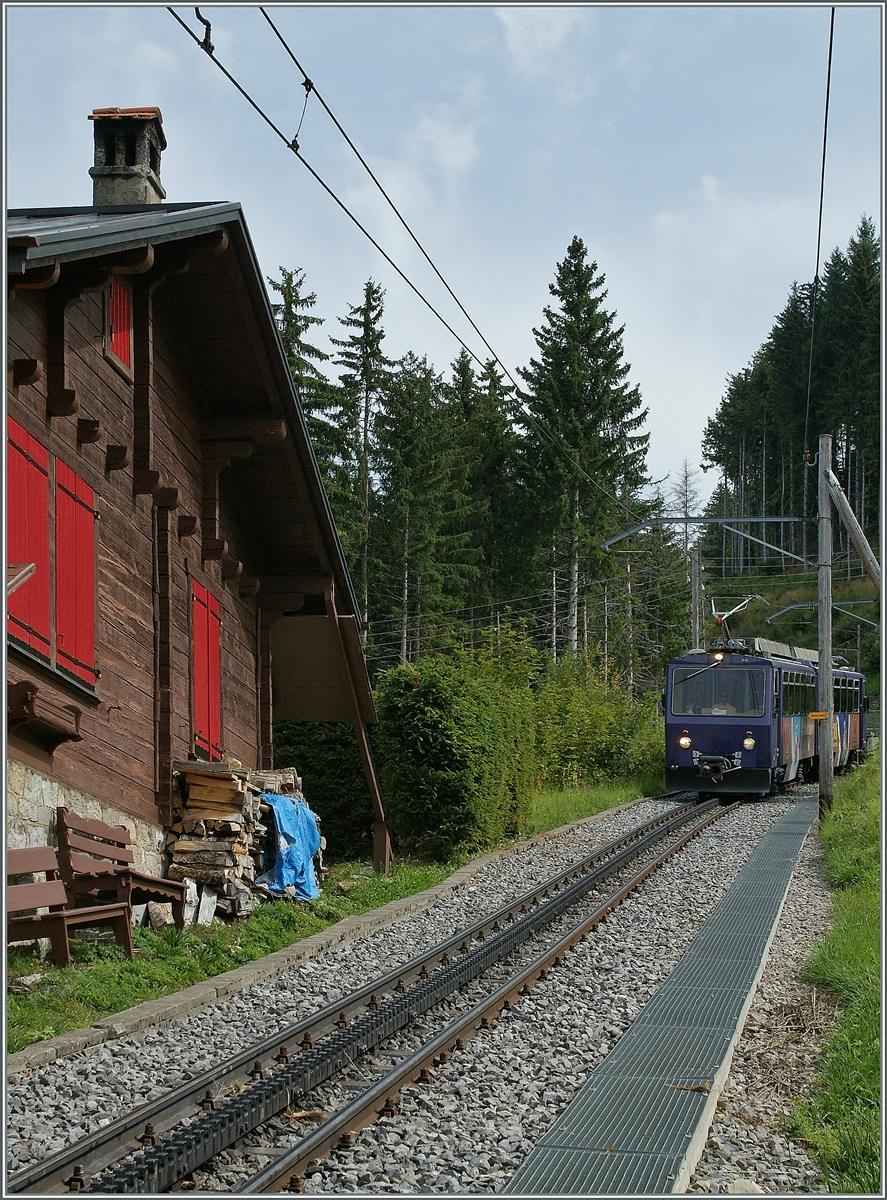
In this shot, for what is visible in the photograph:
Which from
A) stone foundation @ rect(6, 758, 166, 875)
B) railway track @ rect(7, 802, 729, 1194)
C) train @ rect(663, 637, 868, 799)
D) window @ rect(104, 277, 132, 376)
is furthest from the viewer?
train @ rect(663, 637, 868, 799)

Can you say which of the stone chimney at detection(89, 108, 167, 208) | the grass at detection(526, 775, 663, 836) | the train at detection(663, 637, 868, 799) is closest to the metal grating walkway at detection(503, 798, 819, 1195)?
the stone chimney at detection(89, 108, 167, 208)

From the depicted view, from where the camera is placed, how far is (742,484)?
86.8 metres

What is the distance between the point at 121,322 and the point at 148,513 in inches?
73.5

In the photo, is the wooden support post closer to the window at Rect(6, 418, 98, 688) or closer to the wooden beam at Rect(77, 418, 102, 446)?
the wooden beam at Rect(77, 418, 102, 446)

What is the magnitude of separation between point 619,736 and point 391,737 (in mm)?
14366

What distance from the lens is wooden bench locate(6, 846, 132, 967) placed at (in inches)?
306

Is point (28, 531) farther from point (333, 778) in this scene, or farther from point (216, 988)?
point (333, 778)

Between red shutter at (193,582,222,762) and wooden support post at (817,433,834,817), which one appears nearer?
red shutter at (193,582,222,762)

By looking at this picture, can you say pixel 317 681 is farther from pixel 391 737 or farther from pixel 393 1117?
pixel 393 1117

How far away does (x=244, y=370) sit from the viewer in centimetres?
1285

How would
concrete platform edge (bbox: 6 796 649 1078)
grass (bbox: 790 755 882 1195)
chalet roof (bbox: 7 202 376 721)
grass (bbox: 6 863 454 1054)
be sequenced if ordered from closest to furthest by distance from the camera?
grass (bbox: 790 755 882 1195) → concrete platform edge (bbox: 6 796 649 1078) → grass (bbox: 6 863 454 1054) → chalet roof (bbox: 7 202 376 721)

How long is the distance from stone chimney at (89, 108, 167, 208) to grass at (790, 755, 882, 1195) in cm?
1059

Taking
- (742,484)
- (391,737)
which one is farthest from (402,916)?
(742,484)

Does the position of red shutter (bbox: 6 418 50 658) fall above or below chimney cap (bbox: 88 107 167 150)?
below
